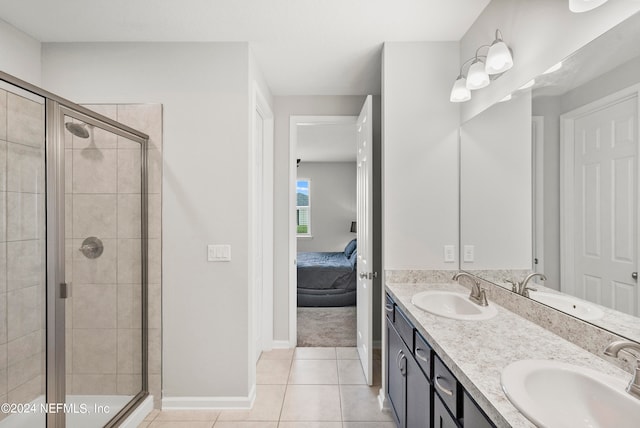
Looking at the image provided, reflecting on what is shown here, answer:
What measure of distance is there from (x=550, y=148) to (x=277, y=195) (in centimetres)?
232

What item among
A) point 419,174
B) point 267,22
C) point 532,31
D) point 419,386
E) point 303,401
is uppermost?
point 267,22

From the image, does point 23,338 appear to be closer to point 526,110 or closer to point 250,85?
point 250,85

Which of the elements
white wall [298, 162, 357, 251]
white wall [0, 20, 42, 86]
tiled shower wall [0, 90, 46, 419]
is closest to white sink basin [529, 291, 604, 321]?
tiled shower wall [0, 90, 46, 419]

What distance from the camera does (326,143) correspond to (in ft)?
18.1

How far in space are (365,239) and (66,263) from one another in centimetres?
193

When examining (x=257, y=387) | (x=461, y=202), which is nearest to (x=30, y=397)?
(x=257, y=387)

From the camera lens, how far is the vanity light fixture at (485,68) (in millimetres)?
1608

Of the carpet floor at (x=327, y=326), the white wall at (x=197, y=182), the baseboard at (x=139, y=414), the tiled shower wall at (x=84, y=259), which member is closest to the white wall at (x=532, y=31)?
the white wall at (x=197, y=182)

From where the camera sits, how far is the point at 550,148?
1377mm

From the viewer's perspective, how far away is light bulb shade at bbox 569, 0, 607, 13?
1.10 m

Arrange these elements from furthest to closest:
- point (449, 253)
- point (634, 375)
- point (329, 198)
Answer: point (329, 198), point (449, 253), point (634, 375)

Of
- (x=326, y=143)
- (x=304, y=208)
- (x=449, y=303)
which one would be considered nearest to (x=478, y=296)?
(x=449, y=303)

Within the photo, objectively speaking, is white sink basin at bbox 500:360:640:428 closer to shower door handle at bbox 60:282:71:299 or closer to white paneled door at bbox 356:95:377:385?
white paneled door at bbox 356:95:377:385

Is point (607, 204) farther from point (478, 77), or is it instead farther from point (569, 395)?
point (478, 77)
